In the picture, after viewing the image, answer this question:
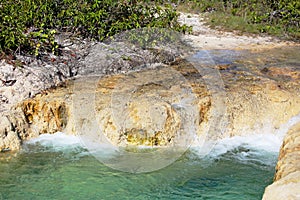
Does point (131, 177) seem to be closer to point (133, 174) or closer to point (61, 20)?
point (133, 174)

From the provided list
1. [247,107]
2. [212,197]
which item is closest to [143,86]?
[247,107]

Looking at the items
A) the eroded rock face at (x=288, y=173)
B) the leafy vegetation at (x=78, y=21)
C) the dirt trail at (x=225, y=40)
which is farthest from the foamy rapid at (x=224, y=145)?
the dirt trail at (x=225, y=40)

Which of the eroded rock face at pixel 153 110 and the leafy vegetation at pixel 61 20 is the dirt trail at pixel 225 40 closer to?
the leafy vegetation at pixel 61 20

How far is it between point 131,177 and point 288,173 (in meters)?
2.54

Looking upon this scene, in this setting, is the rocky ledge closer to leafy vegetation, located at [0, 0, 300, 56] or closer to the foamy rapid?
the foamy rapid

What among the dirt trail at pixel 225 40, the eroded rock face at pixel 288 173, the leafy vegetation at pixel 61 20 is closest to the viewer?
the eroded rock face at pixel 288 173

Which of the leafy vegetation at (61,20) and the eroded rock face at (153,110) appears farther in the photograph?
the leafy vegetation at (61,20)

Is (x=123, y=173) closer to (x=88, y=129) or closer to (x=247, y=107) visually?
(x=88, y=129)

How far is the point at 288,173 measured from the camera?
207 inches

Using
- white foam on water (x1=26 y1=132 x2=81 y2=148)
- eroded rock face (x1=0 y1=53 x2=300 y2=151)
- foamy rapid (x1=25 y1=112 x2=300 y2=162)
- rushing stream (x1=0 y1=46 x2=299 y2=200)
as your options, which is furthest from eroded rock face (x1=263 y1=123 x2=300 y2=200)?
white foam on water (x1=26 y1=132 x2=81 y2=148)

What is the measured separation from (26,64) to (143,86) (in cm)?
274

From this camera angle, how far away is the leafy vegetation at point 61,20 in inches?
390

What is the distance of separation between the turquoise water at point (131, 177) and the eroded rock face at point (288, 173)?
0.74 meters

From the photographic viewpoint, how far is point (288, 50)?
12531 mm
